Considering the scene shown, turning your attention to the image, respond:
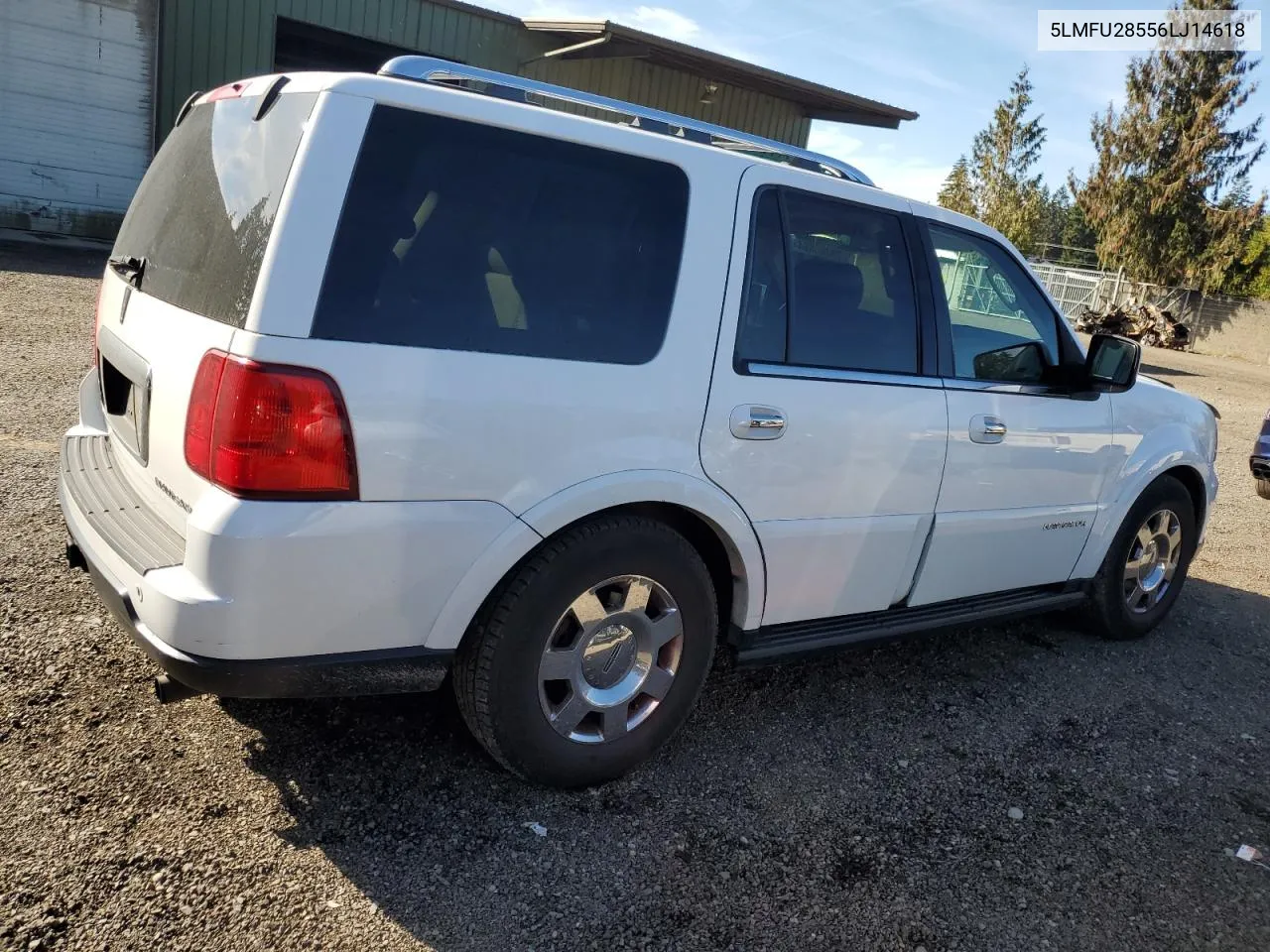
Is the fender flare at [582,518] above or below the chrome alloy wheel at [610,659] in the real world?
above

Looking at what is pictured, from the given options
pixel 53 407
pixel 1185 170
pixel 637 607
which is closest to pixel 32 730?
pixel 637 607

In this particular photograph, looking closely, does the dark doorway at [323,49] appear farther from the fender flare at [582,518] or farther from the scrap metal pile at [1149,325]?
the scrap metal pile at [1149,325]

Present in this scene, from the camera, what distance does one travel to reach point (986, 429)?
3.65 meters

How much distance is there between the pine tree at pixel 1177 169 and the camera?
32.5 metres

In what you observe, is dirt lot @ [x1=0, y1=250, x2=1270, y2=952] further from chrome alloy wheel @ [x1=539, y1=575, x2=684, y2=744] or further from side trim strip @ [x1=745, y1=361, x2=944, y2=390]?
side trim strip @ [x1=745, y1=361, x2=944, y2=390]

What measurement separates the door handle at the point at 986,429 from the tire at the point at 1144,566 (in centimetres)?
131

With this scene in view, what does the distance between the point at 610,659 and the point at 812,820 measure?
801 millimetres

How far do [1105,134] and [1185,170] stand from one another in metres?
2.97

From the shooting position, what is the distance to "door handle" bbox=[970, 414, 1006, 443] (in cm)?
361

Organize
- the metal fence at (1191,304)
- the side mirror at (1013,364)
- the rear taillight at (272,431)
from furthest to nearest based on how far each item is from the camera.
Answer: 1. the metal fence at (1191,304)
2. the side mirror at (1013,364)
3. the rear taillight at (272,431)

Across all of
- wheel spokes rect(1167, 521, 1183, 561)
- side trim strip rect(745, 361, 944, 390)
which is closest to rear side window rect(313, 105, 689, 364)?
side trim strip rect(745, 361, 944, 390)

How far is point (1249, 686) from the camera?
14.7 ft

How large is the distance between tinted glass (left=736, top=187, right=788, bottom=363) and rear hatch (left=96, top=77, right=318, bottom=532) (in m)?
1.36

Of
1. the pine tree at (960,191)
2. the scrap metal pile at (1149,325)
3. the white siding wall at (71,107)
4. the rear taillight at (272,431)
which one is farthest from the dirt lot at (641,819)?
the pine tree at (960,191)
